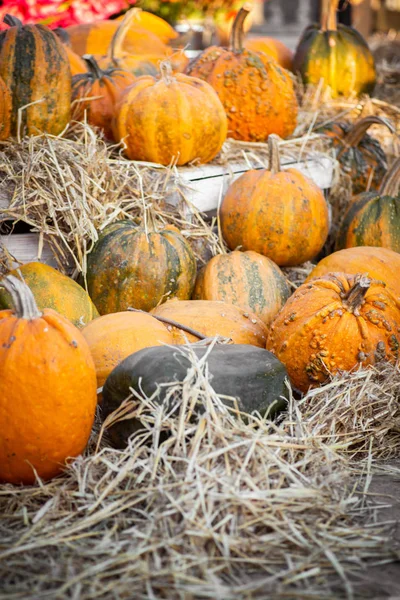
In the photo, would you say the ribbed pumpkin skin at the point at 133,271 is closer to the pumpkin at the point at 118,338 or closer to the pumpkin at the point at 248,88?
the pumpkin at the point at 118,338

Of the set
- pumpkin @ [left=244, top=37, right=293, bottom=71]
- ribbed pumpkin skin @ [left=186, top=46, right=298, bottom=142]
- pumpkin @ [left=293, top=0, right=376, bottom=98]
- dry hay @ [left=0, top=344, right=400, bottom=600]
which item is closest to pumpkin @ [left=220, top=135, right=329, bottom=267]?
ribbed pumpkin skin @ [left=186, top=46, right=298, bottom=142]

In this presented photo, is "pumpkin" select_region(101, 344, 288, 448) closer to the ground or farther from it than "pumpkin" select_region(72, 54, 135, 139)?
closer to the ground

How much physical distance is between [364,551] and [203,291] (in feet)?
5.42

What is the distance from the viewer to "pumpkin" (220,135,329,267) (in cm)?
356

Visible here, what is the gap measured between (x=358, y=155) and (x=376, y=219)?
970mm

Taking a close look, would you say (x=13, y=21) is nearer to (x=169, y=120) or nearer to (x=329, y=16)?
(x=169, y=120)

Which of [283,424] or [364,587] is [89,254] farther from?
[364,587]

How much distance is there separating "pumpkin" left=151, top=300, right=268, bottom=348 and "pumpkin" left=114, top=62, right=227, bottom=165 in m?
1.01

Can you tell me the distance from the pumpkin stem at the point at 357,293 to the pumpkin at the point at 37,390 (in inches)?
41.8

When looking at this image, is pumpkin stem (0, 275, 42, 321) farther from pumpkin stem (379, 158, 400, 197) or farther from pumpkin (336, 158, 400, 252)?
pumpkin stem (379, 158, 400, 197)

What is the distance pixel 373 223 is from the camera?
149 inches

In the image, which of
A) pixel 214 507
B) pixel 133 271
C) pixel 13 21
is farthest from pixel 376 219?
pixel 214 507

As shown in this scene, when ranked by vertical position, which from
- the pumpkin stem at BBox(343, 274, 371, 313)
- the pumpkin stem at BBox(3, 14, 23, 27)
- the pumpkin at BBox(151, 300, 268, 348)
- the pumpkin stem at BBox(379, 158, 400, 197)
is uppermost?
the pumpkin stem at BBox(3, 14, 23, 27)

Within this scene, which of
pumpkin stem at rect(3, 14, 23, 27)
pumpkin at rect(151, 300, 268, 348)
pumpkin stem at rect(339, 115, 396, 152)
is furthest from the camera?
pumpkin stem at rect(339, 115, 396, 152)
